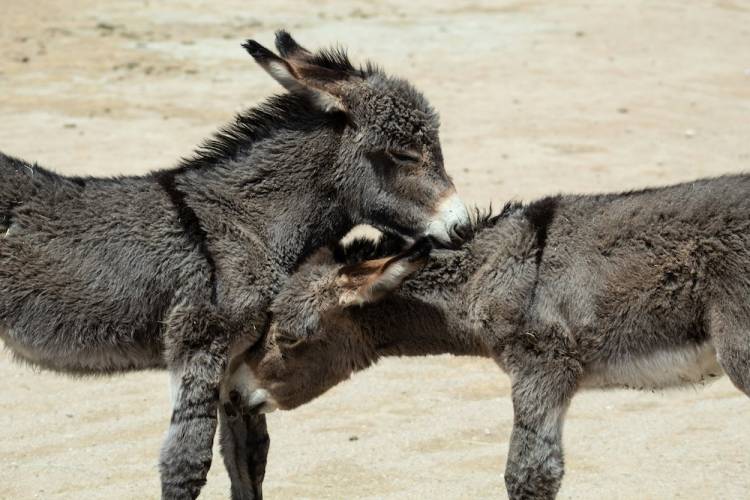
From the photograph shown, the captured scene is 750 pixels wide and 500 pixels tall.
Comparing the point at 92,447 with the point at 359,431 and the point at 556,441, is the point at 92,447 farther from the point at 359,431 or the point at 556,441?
the point at 556,441

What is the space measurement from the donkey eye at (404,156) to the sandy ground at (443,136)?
6.65 feet

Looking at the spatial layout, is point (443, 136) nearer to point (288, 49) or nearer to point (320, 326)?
point (288, 49)

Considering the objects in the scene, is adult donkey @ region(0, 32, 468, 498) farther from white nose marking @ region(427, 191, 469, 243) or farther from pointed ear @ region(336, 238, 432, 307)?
pointed ear @ region(336, 238, 432, 307)

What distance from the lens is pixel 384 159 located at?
6.73 metres

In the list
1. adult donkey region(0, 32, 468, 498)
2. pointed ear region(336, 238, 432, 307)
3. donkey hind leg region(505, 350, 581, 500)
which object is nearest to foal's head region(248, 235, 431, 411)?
pointed ear region(336, 238, 432, 307)

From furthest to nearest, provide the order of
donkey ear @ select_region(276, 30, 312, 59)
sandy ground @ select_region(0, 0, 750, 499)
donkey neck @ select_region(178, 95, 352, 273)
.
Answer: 1. sandy ground @ select_region(0, 0, 750, 499)
2. donkey ear @ select_region(276, 30, 312, 59)
3. donkey neck @ select_region(178, 95, 352, 273)

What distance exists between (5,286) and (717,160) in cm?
980

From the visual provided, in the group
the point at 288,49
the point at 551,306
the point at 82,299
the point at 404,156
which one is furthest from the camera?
the point at 288,49

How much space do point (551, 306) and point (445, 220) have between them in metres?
0.73

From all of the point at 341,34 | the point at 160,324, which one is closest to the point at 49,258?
the point at 160,324

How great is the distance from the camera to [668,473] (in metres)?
7.64

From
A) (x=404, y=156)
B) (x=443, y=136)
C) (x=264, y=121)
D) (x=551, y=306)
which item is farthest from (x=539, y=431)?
(x=443, y=136)

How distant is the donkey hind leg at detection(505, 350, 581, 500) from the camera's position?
6.26 metres

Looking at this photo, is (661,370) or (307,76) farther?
(307,76)
